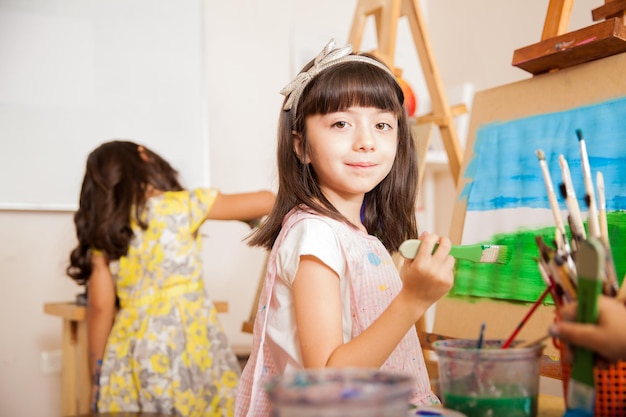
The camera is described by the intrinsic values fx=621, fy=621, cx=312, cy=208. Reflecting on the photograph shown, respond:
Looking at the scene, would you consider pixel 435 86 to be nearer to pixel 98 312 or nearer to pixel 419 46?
pixel 419 46

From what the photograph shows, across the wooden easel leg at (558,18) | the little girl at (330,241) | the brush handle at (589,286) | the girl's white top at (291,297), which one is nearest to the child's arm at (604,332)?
the brush handle at (589,286)

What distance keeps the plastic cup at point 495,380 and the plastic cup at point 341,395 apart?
142 mm

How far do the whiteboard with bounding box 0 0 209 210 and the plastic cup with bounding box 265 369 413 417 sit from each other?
2064mm

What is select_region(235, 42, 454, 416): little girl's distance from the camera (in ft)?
2.75

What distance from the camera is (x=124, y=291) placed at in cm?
187

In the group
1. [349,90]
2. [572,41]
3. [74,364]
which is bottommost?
[74,364]

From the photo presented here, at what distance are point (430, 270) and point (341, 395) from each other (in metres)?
0.29

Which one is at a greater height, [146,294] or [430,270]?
[430,270]

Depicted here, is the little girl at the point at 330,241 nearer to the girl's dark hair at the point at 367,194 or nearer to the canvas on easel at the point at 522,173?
the girl's dark hair at the point at 367,194

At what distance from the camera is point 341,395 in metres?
0.49

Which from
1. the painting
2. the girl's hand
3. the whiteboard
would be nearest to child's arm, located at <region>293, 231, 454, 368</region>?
the girl's hand

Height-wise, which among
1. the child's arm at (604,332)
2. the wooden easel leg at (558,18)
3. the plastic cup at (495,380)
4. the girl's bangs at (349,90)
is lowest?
the plastic cup at (495,380)

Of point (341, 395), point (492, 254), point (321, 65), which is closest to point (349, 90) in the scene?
point (321, 65)

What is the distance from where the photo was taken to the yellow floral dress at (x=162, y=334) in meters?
1.80
